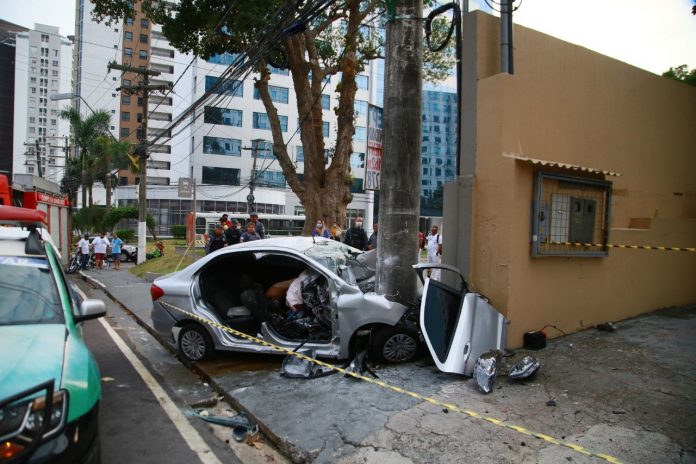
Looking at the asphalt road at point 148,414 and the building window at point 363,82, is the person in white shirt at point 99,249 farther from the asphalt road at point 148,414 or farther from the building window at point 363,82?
the building window at point 363,82

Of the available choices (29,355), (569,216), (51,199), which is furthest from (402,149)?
(51,199)

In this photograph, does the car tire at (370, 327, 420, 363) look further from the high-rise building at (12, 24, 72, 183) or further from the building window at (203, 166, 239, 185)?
the high-rise building at (12, 24, 72, 183)

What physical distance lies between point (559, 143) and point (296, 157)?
50353 mm

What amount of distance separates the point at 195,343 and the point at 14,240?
A: 8.67ft

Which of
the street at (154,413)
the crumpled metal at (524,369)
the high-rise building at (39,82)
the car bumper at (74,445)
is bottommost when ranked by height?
the street at (154,413)

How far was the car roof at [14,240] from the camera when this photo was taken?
395cm

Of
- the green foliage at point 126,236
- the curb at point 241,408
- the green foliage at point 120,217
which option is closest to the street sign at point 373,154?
the curb at point 241,408

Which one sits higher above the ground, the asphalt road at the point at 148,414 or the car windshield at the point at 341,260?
the car windshield at the point at 341,260

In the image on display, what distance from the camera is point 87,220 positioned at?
114 ft

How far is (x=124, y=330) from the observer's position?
28.6ft

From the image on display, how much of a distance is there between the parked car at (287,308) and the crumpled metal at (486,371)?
867 mm

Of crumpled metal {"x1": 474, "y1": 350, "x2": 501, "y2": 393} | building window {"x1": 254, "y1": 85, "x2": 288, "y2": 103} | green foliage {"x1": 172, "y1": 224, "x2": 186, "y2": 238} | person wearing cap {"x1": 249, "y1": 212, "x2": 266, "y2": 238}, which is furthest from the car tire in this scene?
building window {"x1": 254, "y1": 85, "x2": 288, "y2": 103}

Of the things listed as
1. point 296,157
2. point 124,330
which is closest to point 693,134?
point 124,330

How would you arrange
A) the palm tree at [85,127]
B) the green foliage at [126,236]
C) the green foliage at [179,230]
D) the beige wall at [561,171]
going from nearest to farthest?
the beige wall at [561,171] → the green foliage at [126,236] → the palm tree at [85,127] → the green foliage at [179,230]
